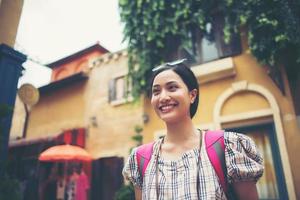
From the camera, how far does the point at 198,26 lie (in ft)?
27.6

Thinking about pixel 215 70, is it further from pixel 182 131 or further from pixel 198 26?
pixel 182 131

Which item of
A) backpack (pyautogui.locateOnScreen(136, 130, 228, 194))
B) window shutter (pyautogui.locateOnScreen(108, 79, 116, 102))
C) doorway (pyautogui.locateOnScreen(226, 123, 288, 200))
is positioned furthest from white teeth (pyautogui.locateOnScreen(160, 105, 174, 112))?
window shutter (pyautogui.locateOnScreen(108, 79, 116, 102))

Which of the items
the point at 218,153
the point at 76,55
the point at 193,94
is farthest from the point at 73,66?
the point at 218,153

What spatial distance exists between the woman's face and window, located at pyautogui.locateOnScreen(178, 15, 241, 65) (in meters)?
6.43

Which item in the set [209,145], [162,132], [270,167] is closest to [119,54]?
[162,132]

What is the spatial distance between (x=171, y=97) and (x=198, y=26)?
23.5ft

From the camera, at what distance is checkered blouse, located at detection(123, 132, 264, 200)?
1.44 m

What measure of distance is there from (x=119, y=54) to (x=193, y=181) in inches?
398

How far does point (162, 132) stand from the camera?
8.31 m

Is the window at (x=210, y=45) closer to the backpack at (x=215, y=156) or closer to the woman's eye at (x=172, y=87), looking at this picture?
the woman's eye at (x=172, y=87)

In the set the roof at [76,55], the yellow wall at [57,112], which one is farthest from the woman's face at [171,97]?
the roof at [76,55]

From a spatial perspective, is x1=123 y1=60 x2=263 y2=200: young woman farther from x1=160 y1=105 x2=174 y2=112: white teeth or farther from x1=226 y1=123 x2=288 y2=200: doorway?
x1=226 y1=123 x2=288 y2=200: doorway

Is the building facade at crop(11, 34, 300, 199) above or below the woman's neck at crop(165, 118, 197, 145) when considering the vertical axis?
above

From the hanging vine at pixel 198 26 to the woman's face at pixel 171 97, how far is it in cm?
535
